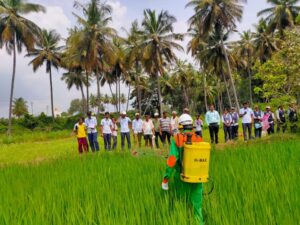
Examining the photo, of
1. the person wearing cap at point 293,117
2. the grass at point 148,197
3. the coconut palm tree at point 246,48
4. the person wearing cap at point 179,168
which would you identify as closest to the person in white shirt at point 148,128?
the person wearing cap at point 293,117

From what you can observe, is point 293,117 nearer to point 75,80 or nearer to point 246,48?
point 246,48

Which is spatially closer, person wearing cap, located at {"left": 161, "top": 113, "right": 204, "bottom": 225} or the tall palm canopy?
person wearing cap, located at {"left": 161, "top": 113, "right": 204, "bottom": 225}

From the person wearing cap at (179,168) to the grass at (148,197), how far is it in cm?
9

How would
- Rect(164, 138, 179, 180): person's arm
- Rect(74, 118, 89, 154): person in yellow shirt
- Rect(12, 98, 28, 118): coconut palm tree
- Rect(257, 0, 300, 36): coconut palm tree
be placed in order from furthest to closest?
1. Rect(12, 98, 28, 118): coconut palm tree
2. Rect(257, 0, 300, 36): coconut palm tree
3. Rect(74, 118, 89, 154): person in yellow shirt
4. Rect(164, 138, 179, 180): person's arm

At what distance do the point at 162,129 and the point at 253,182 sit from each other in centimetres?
840

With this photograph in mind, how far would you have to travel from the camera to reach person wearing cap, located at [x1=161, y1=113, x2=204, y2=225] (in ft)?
12.3

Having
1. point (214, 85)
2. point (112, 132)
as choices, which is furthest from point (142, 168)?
point (214, 85)

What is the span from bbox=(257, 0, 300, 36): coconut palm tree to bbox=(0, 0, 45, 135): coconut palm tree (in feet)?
68.9

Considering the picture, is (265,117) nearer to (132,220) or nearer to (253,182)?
(253,182)

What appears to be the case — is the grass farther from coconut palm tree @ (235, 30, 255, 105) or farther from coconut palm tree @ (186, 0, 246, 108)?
coconut palm tree @ (235, 30, 255, 105)

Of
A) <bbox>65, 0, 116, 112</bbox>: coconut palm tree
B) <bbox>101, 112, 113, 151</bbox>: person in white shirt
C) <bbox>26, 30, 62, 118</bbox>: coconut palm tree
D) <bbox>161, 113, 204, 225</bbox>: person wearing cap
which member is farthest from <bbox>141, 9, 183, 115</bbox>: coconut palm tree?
<bbox>161, 113, 204, 225</bbox>: person wearing cap

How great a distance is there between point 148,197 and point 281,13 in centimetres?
3274

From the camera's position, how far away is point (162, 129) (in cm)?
1237

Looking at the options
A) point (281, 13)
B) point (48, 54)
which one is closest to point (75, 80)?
point (48, 54)
